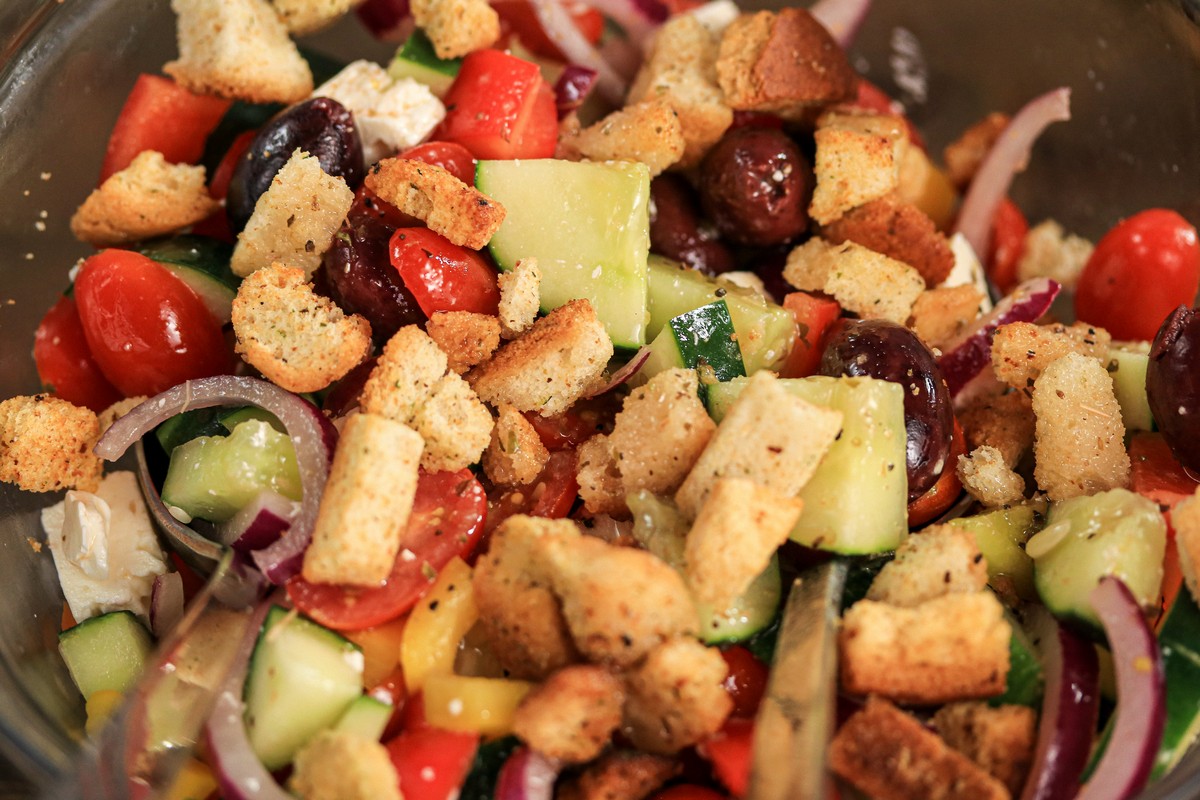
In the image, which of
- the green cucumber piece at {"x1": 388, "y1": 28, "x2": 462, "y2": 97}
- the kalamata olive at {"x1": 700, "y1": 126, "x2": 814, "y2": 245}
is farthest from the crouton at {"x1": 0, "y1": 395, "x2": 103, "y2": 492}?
the kalamata olive at {"x1": 700, "y1": 126, "x2": 814, "y2": 245}

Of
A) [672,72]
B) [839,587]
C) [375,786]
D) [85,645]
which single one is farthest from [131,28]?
[839,587]

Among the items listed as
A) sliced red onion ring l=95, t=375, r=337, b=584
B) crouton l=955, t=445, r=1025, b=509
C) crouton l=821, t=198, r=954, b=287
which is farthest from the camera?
crouton l=821, t=198, r=954, b=287

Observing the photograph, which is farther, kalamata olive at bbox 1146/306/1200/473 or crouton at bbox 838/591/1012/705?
kalamata olive at bbox 1146/306/1200/473

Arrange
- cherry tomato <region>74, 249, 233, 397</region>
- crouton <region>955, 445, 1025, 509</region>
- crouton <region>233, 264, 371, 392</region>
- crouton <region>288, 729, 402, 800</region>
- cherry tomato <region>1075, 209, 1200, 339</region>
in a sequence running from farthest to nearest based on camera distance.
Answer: cherry tomato <region>1075, 209, 1200, 339</region> < cherry tomato <region>74, 249, 233, 397</region> < crouton <region>955, 445, 1025, 509</region> < crouton <region>233, 264, 371, 392</region> < crouton <region>288, 729, 402, 800</region>

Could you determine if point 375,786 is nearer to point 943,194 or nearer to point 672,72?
point 672,72

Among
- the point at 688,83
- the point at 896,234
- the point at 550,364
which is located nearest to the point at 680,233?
the point at 688,83

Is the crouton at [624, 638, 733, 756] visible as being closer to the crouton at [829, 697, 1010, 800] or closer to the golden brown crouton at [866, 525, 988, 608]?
the crouton at [829, 697, 1010, 800]

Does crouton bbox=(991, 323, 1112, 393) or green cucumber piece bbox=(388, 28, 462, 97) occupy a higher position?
green cucumber piece bbox=(388, 28, 462, 97)

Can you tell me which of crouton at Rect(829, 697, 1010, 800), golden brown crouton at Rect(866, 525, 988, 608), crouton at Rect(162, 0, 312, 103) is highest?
crouton at Rect(162, 0, 312, 103)
